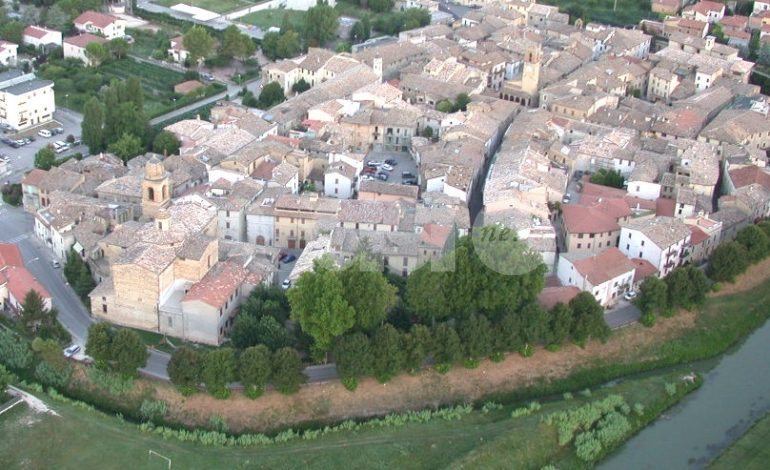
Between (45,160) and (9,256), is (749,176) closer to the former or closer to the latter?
(9,256)

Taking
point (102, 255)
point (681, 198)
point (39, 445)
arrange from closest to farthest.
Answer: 1. point (39, 445)
2. point (102, 255)
3. point (681, 198)

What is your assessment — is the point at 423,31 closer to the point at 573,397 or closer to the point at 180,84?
the point at 180,84

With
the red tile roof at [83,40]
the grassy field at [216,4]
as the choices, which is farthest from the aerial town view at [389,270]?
the grassy field at [216,4]

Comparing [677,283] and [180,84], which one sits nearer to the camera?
[677,283]

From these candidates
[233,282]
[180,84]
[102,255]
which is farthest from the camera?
[180,84]

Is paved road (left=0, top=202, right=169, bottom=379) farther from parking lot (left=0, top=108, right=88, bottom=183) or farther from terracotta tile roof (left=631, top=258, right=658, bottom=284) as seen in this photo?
terracotta tile roof (left=631, top=258, right=658, bottom=284)

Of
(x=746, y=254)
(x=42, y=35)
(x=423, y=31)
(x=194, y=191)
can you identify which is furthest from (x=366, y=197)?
(x=42, y=35)

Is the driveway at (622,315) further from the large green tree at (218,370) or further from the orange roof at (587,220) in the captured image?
the large green tree at (218,370)
